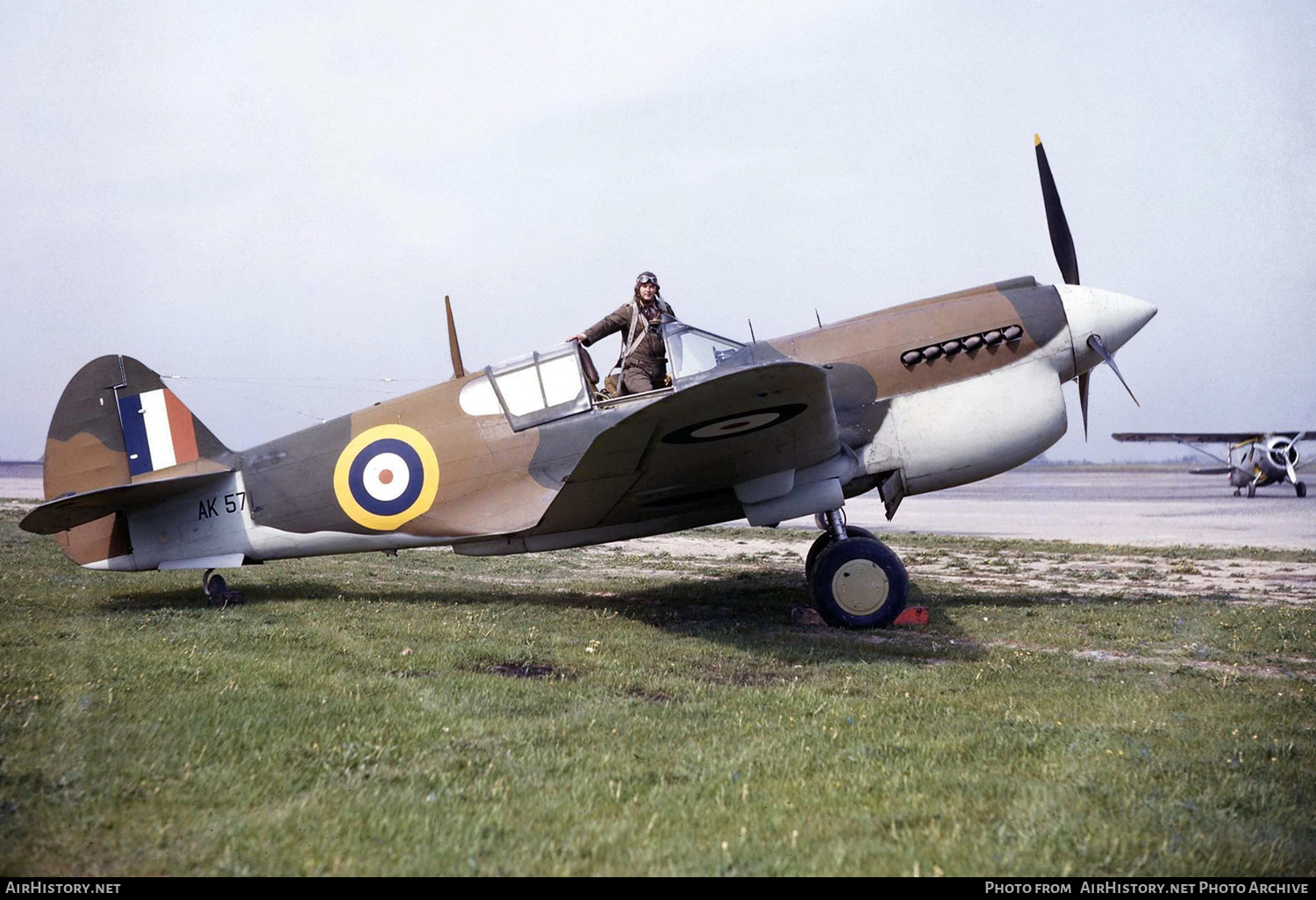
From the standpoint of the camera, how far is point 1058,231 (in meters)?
7.83

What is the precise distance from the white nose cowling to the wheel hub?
2519mm

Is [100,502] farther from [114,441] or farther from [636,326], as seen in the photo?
[636,326]

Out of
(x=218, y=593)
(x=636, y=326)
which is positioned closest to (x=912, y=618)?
(x=636, y=326)

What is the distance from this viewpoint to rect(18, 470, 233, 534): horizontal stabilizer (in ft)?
20.9

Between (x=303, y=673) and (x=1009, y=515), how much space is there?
18.7m

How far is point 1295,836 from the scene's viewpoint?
2.68m

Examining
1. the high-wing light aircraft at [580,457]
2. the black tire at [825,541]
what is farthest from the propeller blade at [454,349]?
the black tire at [825,541]

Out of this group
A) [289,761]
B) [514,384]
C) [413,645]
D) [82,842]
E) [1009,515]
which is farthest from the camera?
[1009,515]

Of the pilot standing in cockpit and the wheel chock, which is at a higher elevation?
the pilot standing in cockpit

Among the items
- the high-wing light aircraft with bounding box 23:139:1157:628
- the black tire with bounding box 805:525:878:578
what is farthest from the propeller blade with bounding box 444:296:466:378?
the black tire with bounding box 805:525:878:578

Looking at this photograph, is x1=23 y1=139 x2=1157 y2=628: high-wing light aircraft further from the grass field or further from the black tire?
the grass field

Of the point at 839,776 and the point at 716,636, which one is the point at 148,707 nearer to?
the point at 839,776

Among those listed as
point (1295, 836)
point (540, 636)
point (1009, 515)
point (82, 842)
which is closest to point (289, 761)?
point (82, 842)

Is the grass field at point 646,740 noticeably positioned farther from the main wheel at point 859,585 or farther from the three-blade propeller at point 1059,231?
the three-blade propeller at point 1059,231
